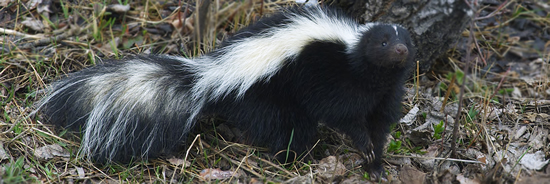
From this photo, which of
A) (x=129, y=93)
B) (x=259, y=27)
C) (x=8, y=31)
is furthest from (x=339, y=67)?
(x=8, y=31)

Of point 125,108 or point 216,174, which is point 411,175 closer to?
point 216,174

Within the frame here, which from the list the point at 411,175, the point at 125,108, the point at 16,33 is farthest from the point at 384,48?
the point at 16,33

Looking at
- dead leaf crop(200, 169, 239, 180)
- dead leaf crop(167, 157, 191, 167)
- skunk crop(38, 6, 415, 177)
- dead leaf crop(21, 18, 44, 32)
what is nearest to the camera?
skunk crop(38, 6, 415, 177)

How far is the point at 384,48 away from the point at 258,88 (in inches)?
47.8

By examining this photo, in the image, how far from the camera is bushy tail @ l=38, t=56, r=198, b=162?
199 inches

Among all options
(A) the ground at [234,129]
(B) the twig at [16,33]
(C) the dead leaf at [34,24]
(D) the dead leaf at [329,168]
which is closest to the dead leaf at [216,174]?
(A) the ground at [234,129]

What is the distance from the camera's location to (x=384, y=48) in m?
4.88

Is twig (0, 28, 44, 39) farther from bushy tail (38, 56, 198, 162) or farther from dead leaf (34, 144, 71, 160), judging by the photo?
dead leaf (34, 144, 71, 160)

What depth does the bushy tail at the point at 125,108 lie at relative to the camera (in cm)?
505

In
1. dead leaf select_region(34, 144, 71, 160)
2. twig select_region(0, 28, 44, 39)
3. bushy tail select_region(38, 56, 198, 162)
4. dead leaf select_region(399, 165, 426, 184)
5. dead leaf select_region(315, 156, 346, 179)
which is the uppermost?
twig select_region(0, 28, 44, 39)

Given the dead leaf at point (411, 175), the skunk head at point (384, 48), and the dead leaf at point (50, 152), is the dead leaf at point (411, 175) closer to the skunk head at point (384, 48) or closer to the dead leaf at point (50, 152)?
the skunk head at point (384, 48)

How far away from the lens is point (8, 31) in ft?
21.3

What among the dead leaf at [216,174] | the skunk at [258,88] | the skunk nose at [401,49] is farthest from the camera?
the dead leaf at [216,174]

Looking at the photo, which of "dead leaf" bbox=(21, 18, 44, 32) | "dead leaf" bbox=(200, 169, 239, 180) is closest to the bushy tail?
"dead leaf" bbox=(200, 169, 239, 180)
